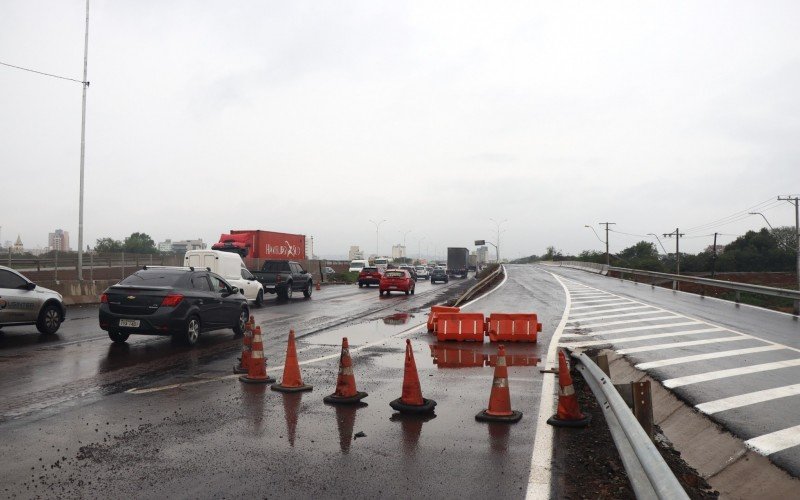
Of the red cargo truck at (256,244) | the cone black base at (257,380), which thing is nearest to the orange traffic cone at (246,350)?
the cone black base at (257,380)

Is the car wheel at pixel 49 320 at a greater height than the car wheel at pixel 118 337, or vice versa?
the car wheel at pixel 49 320

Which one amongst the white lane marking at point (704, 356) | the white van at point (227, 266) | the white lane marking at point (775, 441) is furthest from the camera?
the white van at point (227, 266)

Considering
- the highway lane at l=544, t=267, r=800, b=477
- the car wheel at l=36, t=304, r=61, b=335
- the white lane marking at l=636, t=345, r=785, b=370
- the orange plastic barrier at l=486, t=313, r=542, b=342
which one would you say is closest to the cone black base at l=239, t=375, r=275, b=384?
the highway lane at l=544, t=267, r=800, b=477

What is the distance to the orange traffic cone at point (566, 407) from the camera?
6.46m

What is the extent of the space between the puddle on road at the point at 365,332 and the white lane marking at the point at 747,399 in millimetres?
7371

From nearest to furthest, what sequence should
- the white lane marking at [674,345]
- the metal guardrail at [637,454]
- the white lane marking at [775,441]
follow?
the metal guardrail at [637,454], the white lane marking at [775,441], the white lane marking at [674,345]

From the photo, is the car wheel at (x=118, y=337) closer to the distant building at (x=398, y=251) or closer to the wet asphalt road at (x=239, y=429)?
the wet asphalt road at (x=239, y=429)

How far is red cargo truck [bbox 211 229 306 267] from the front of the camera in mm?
35900

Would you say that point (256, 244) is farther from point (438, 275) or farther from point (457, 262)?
point (457, 262)

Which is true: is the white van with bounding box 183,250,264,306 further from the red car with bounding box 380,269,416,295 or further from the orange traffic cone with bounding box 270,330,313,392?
the orange traffic cone with bounding box 270,330,313,392

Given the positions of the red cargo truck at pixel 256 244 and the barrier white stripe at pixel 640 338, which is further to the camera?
the red cargo truck at pixel 256 244

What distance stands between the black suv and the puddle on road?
2317 millimetres

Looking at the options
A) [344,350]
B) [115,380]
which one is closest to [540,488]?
[344,350]

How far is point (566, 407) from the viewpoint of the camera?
655 centimetres
